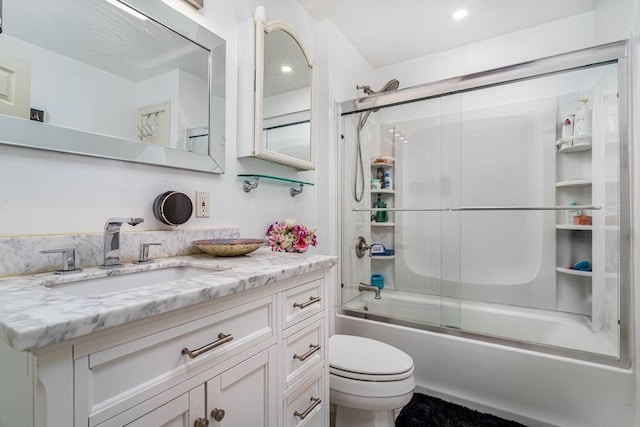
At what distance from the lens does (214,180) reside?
1304 mm

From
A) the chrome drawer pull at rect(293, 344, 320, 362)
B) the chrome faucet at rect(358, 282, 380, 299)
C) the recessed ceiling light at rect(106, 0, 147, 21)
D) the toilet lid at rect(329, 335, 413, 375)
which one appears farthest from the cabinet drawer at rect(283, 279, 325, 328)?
the chrome faucet at rect(358, 282, 380, 299)

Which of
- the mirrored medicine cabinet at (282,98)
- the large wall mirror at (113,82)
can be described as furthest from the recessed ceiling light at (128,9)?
the mirrored medicine cabinet at (282,98)

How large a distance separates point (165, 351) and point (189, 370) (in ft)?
0.25

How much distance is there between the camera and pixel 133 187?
101cm

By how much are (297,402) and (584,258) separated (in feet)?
6.82

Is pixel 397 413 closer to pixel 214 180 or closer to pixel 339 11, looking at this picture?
pixel 214 180

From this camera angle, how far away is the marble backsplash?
74cm

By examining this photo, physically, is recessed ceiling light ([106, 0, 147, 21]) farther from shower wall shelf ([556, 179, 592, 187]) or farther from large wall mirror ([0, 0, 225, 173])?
shower wall shelf ([556, 179, 592, 187])

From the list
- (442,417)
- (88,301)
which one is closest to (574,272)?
(442,417)

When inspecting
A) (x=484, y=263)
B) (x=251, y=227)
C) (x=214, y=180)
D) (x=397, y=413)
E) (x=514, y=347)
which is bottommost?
(x=397, y=413)

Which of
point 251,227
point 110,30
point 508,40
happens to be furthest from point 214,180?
point 508,40

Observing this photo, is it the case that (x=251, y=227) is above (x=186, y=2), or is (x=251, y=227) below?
below

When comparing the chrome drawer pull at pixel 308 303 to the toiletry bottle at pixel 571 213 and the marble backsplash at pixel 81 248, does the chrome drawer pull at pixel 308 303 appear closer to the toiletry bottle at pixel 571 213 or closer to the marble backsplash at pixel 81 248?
the marble backsplash at pixel 81 248

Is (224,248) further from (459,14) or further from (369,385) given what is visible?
(459,14)
